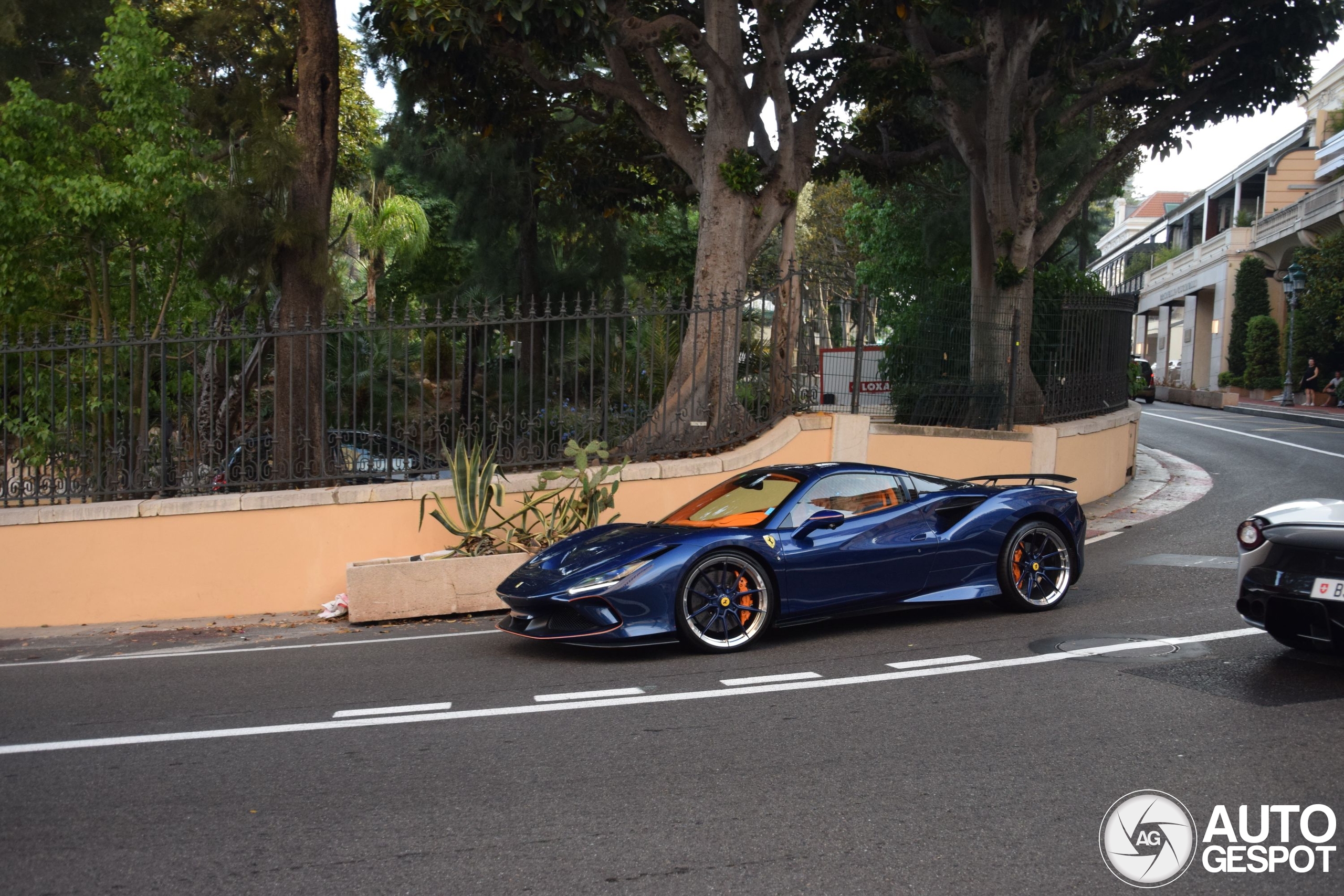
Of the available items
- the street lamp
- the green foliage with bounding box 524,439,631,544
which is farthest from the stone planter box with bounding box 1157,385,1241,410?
the green foliage with bounding box 524,439,631,544

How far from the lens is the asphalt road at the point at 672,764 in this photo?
12.7 feet

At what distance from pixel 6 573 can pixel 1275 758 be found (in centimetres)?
1000

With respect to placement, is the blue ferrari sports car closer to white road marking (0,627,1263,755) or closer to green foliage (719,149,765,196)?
white road marking (0,627,1263,755)

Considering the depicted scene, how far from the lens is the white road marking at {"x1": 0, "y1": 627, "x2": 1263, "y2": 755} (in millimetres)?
5762

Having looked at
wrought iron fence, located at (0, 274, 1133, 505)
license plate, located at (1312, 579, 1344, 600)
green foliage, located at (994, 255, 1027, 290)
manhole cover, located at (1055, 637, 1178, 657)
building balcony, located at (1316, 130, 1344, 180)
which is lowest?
manhole cover, located at (1055, 637, 1178, 657)

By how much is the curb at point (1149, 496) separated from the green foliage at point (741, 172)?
5.51 m

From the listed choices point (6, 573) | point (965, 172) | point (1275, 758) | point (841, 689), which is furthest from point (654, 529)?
point (965, 172)

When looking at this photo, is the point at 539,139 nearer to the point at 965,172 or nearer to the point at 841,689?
the point at 965,172

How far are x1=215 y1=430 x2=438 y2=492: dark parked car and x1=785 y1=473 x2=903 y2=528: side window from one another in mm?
4407

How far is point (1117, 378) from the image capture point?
17.8 m

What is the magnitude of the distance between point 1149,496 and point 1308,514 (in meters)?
10.1

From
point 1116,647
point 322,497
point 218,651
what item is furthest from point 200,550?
point 1116,647

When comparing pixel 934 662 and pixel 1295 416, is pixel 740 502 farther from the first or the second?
pixel 1295 416

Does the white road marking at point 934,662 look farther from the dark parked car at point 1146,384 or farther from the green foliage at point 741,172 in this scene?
the dark parked car at point 1146,384
